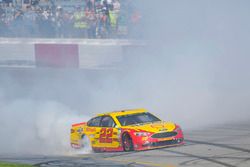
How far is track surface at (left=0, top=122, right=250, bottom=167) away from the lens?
11984 millimetres

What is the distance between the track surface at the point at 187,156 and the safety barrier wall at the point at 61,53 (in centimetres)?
1023

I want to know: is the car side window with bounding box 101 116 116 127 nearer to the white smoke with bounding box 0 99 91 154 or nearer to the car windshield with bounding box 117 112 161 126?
the car windshield with bounding box 117 112 161 126

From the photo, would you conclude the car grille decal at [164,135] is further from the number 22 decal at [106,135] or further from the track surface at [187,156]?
the number 22 decal at [106,135]

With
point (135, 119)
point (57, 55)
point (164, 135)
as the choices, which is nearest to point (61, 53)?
point (57, 55)

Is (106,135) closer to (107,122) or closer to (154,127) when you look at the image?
(107,122)

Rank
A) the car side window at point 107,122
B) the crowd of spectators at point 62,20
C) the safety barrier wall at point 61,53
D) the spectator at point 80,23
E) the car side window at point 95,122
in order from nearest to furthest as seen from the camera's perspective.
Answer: the car side window at point 107,122, the car side window at point 95,122, the crowd of spectators at point 62,20, the spectator at point 80,23, the safety barrier wall at point 61,53

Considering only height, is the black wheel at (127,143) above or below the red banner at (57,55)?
below

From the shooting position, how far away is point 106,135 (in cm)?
1498

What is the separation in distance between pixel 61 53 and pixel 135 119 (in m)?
13.3

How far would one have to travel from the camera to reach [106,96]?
2178 cm

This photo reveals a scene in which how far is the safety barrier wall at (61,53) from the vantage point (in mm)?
26222

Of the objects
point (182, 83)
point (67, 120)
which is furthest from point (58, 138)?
point (182, 83)

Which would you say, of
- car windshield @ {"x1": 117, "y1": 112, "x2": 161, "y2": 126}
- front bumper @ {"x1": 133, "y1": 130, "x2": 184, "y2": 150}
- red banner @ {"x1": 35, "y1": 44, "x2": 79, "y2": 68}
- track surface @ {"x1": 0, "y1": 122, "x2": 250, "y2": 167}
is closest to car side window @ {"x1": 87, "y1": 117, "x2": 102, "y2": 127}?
car windshield @ {"x1": 117, "y1": 112, "x2": 161, "y2": 126}

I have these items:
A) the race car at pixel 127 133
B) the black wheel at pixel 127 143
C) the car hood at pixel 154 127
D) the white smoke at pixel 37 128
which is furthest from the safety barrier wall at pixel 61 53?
the black wheel at pixel 127 143
